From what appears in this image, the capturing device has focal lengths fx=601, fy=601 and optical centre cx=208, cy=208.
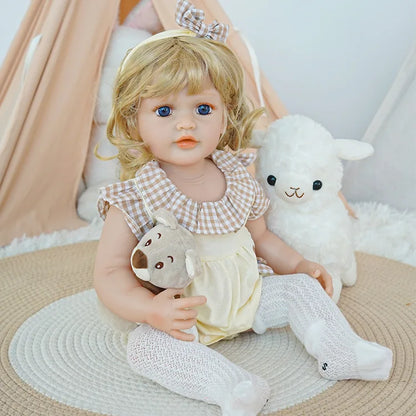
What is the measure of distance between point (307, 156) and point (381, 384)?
46 cm

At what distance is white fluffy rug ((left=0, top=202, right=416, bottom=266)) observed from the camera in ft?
4.91

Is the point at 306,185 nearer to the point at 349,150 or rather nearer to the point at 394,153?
the point at 349,150

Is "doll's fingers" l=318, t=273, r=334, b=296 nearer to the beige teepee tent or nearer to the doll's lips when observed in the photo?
the doll's lips

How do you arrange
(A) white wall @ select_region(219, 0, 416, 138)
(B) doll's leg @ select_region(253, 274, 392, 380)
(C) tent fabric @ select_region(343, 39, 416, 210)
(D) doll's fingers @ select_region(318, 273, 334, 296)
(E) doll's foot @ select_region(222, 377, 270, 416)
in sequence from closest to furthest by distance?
(E) doll's foot @ select_region(222, 377, 270, 416) < (B) doll's leg @ select_region(253, 274, 392, 380) < (D) doll's fingers @ select_region(318, 273, 334, 296) < (C) tent fabric @ select_region(343, 39, 416, 210) < (A) white wall @ select_region(219, 0, 416, 138)

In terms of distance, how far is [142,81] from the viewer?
0.92 metres

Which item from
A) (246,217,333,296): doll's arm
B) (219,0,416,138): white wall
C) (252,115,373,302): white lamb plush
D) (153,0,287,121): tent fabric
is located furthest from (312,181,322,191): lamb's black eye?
(219,0,416,138): white wall

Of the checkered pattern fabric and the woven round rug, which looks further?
the checkered pattern fabric

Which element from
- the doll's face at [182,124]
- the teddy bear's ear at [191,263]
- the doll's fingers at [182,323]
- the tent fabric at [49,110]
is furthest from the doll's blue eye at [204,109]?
the tent fabric at [49,110]

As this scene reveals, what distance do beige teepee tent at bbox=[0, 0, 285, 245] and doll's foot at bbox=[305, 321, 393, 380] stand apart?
820mm

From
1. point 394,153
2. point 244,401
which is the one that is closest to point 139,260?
point 244,401

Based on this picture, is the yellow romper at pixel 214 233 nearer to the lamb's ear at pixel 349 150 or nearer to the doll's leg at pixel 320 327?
the doll's leg at pixel 320 327

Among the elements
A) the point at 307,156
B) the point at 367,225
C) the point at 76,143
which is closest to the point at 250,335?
the point at 307,156

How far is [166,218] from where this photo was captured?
0.90m

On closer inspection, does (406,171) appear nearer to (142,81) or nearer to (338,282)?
(338,282)
